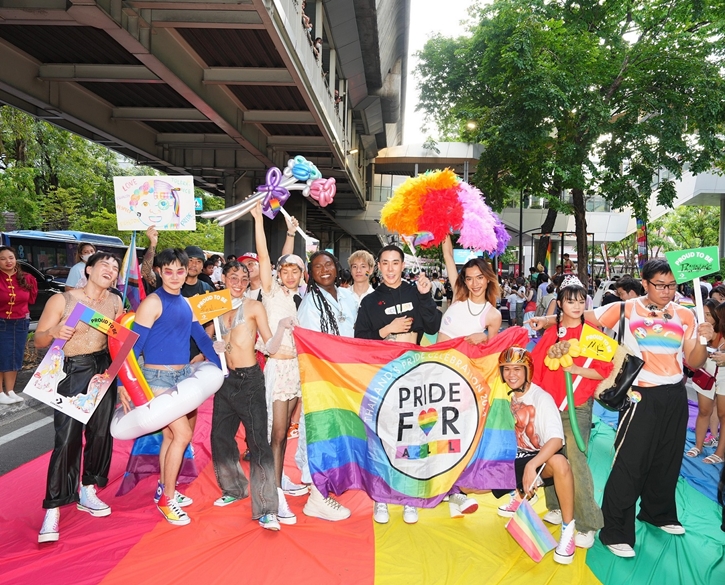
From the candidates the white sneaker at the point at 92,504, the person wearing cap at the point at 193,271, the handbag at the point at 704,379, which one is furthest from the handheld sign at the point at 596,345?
the person wearing cap at the point at 193,271

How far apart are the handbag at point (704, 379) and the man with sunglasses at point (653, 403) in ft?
8.73

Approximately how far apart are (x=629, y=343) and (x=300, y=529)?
2.63 metres

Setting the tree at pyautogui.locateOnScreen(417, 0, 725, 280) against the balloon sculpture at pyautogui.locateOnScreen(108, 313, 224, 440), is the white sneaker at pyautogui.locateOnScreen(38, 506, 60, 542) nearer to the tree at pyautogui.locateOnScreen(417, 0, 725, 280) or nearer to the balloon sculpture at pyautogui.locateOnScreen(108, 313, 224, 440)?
the balloon sculpture at pyautogui.locateOnScreen(108, 313, 224, 440)

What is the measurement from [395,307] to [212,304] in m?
1.38

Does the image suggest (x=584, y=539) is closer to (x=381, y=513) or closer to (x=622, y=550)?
(x=622, y=550)

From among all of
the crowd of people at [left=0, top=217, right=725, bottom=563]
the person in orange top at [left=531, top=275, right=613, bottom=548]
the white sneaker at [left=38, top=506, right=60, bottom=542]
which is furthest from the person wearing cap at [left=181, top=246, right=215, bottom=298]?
the person in orange top at [left=531, top=275, right=613, bottom=548]

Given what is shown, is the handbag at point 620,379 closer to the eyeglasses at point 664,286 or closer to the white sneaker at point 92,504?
the eyeglasses at point 664,286

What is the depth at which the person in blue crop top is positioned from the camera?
4676 mm

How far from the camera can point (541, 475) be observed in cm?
447

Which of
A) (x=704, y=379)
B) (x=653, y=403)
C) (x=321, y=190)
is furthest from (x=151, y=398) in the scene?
(x=704, y=379)

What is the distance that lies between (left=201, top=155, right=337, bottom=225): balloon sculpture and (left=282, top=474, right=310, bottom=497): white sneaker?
2200mm

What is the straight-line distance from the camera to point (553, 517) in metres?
4.81

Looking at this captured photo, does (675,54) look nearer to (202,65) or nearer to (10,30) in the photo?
(202,65)

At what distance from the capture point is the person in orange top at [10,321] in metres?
8.63
